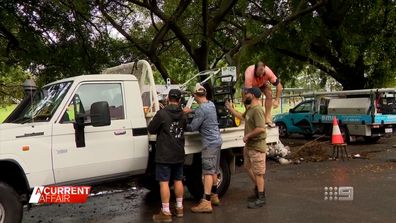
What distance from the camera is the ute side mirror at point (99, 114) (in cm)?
614

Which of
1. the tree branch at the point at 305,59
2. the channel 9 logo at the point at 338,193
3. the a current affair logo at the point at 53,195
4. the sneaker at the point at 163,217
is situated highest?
the tree branch at the point at 305,59

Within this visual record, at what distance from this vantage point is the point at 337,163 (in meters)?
12.4

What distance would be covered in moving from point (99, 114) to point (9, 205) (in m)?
1.53

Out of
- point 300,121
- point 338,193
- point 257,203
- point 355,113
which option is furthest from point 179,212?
point 300,121

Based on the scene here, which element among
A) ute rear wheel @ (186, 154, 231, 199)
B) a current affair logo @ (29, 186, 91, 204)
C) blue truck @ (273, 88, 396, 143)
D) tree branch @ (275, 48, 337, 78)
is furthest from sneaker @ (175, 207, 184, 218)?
tree branch @ (275, 48, 337, 78)

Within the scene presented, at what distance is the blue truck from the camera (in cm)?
1641

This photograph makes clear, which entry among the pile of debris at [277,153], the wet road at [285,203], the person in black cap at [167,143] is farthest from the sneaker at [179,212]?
the pile of debris at [277,153]

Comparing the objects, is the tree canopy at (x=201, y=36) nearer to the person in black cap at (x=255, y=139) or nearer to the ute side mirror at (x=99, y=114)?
the person in black cap at (x=255, y=139)

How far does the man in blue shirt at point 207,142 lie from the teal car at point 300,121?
12.5m

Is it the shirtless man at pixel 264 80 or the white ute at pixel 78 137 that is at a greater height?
the shirtless man at pixel 264 80

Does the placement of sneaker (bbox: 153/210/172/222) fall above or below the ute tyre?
below

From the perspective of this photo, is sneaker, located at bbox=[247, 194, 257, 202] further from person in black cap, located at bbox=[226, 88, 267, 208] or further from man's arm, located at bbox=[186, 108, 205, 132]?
man's arm, located at bbox=[186, 108, 205, 132]

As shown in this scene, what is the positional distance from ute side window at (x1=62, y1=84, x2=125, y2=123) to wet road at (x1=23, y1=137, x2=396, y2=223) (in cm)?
168

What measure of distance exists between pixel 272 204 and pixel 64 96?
3.68 m
